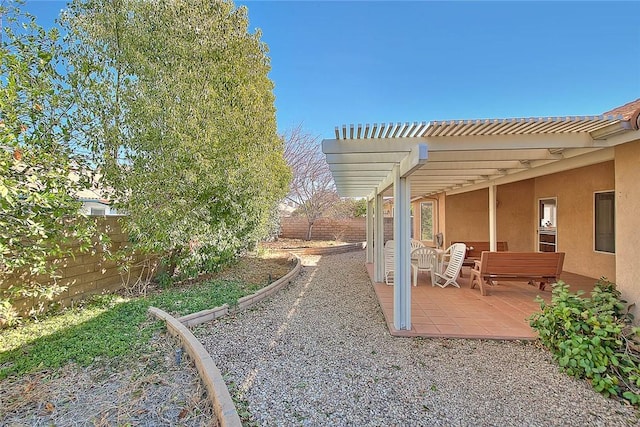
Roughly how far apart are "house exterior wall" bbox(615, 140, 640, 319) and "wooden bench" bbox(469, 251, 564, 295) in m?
2.24

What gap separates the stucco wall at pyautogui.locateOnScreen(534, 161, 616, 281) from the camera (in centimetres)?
720

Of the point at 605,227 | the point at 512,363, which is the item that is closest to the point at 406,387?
the point at 512,363

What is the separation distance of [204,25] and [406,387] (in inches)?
296

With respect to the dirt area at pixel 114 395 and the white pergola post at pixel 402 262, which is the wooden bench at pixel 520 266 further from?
the dirt area at pixel 114 395

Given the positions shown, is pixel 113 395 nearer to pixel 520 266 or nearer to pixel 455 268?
pixel 455 268

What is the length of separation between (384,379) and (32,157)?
497cm

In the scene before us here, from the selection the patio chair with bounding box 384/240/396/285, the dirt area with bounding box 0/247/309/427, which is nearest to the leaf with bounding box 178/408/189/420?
the dirt area with bounding box 0/247/309/427

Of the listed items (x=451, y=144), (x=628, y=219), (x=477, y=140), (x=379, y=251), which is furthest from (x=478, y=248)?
(x=451, y=144)

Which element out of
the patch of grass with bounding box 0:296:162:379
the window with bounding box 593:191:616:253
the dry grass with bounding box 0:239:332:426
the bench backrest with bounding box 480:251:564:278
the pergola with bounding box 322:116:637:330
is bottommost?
the dry grass with bounding box 0:239:332:426

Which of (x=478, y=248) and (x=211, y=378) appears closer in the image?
(x=211, y=378)

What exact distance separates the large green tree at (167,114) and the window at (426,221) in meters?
11.9

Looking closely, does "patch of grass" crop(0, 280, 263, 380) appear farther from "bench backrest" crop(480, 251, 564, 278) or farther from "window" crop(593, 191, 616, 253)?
"window" crop(593, 191, 616, 253)

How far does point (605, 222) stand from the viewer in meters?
7.18

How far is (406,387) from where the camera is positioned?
3.14m
